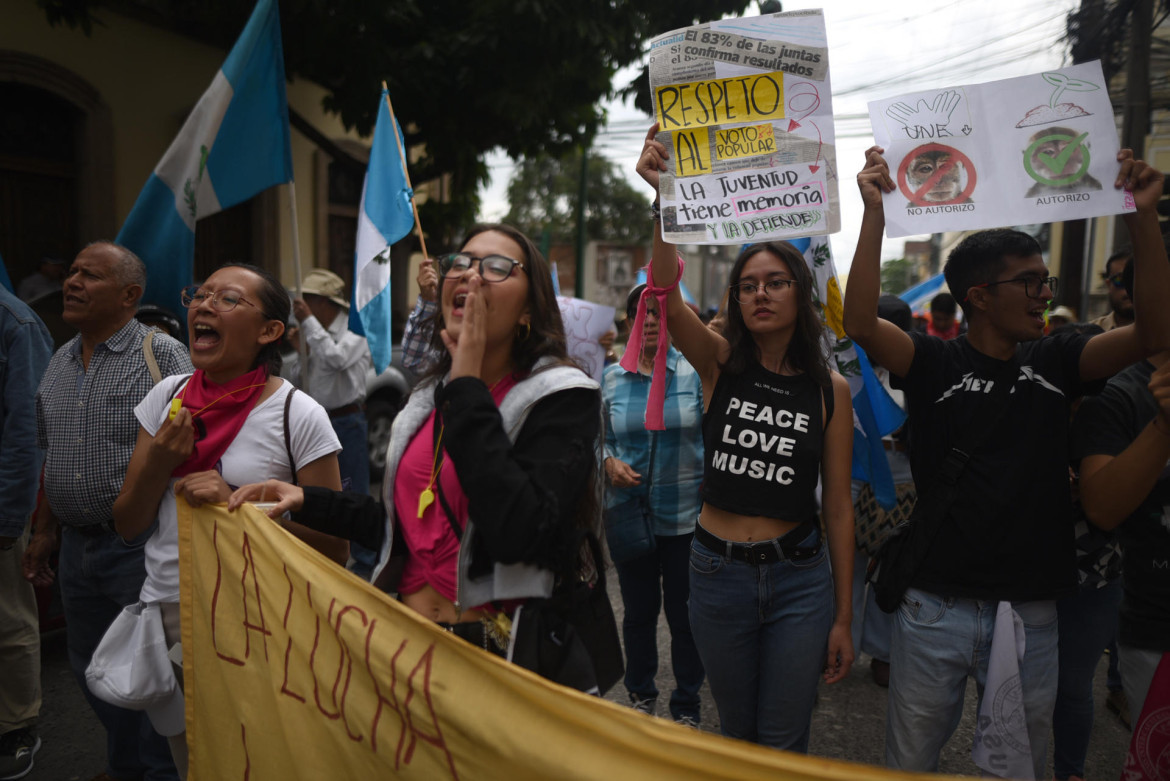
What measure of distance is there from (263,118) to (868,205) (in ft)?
9.76

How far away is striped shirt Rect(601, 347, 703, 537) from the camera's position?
11.8 feet

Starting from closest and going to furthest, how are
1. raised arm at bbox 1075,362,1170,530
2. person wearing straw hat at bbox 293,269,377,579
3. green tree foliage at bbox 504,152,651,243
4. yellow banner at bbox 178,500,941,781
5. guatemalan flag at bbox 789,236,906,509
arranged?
1. yellow banner at bbox 178,500,941,781
2. raised arm at bbox 1075,362,1170,530
3. guatemalan flag at bbox 789,236,906,509
4. person wearing straw hat at bbox 293,269,377,579
5. green tree foliage at bbox 504,152,651,243

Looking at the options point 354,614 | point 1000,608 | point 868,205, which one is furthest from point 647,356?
point 354,614

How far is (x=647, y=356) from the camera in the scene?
3.85m

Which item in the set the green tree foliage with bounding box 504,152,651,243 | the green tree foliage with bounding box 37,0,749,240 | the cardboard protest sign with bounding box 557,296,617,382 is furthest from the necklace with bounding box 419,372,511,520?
the green tree foliage with bounding box 504,152,651,243

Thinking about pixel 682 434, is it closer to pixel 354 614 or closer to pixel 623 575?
pixel 623 575

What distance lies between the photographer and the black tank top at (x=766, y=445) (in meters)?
2.55

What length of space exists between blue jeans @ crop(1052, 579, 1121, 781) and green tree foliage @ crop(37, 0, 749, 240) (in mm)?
6985

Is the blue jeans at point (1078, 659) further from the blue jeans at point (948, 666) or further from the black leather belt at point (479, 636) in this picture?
the black leather belt at point (479, 636)

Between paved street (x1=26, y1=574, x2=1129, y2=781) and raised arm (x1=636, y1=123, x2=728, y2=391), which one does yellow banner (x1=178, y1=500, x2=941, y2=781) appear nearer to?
raised arm (x1=636, y1=123, x2=728, y2=391)

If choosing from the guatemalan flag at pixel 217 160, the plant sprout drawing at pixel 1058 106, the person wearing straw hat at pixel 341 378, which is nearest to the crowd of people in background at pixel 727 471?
the plant sprout drawing at pixel 1058 106

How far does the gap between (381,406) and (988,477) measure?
7177mm

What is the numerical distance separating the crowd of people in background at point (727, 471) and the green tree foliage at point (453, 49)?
6.17 metres

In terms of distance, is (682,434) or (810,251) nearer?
(810,251)
